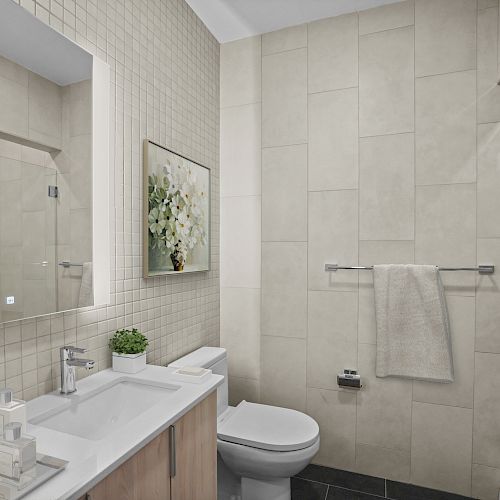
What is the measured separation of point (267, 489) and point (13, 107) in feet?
5.77

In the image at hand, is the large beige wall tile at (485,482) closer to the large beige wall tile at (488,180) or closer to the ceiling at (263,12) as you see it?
the large beige wall tile at (488,180)

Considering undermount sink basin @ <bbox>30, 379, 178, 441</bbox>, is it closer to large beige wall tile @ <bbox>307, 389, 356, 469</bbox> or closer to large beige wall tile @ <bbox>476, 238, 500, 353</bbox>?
large beige wall tile @ <bbox>307, 389, 356, 469</bbox>

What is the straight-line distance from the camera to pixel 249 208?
230 cm

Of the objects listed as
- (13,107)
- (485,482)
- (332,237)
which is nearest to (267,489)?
(485,482)

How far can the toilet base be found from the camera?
5.47 ft

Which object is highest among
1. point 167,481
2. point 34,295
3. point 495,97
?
point 495,97

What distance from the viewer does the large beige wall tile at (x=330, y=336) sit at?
6.81ft

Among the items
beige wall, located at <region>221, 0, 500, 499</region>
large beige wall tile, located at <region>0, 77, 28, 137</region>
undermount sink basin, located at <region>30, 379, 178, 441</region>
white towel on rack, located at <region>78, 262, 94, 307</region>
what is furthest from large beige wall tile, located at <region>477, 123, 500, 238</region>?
large beige wall tile, located at <region>0, 77, 28, 137</region>

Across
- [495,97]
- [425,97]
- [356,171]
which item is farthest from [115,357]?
[495,97]

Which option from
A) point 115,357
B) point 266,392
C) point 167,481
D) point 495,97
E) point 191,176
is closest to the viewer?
point 167,481

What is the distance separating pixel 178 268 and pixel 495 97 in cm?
176

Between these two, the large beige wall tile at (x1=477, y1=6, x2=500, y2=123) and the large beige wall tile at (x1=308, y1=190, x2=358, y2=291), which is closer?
the large beige wall tile at (x1=477, y1=6, x2=500, y2=123)

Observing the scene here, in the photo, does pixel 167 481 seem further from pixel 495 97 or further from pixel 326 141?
pixel 495 97

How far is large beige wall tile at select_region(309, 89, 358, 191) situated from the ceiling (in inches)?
16.9
